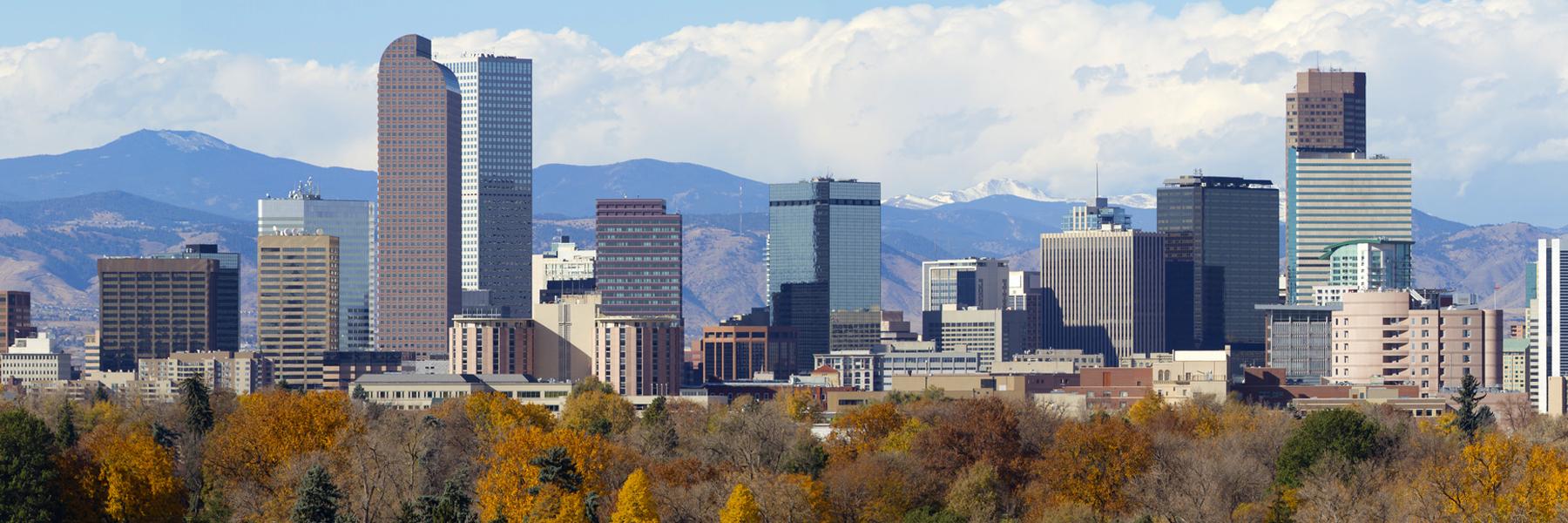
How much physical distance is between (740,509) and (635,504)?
6.92 metres

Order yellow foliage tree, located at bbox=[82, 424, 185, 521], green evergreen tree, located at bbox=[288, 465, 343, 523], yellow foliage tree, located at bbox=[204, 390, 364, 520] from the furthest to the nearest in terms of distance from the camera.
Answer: yellow foliage tree, located at bbox=[204, 390, 364, 520] → yellow foliage tree, located at bbox=[82, 424, 185, 521] → green evergreen tree, located at bbox=[288, 465, 343, 523]

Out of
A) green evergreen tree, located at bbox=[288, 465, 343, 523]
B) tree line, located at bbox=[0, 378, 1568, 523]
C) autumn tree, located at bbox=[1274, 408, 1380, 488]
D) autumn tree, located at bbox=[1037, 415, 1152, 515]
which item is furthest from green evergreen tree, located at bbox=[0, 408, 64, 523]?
autumn tree, located at bbox=[1274, 408, 1380, 488]

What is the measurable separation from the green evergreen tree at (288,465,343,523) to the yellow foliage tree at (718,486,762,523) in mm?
24913

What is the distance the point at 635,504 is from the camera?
14350 centimetres

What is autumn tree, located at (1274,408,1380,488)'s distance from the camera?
167 m

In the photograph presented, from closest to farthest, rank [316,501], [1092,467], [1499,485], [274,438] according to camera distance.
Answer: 1. [1499,485]
2. [316,501]
3. [274,438]
4. [1092,467]

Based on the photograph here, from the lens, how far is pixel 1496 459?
132 m

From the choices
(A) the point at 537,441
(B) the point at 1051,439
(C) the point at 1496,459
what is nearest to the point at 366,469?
(A) the point at 537,441

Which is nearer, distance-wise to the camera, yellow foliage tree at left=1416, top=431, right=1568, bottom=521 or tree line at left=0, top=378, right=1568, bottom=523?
yellow foliage tree at left=1416, top=431, right=1568, bottom=521

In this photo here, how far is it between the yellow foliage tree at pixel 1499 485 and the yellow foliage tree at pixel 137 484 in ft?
276

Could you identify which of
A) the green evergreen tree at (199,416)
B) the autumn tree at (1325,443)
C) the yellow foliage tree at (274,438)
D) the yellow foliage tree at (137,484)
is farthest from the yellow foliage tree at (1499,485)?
the green evergreen tree at (199,416)

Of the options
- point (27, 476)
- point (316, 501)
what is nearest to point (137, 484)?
point (27, 476)

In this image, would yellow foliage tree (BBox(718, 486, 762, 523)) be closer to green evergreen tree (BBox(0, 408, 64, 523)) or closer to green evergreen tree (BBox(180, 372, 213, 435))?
green evergreen tree (BBox(0, 408, 64, 523))

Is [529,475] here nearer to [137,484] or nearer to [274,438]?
[137,484]
